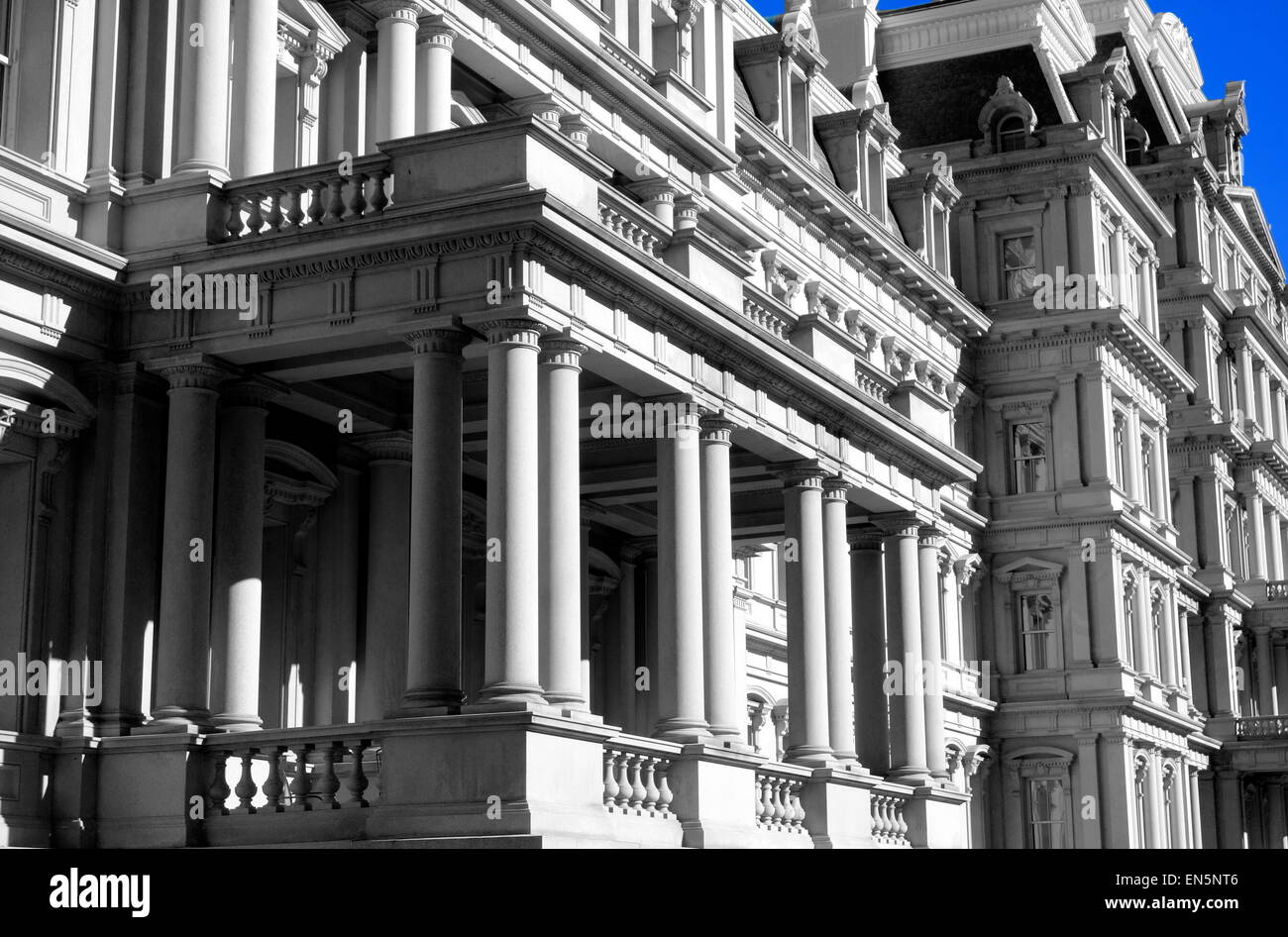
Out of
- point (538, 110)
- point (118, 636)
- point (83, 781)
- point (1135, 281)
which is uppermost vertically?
point (1135, 281)

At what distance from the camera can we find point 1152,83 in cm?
5881

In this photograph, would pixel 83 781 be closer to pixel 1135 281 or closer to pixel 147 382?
pixel 147 382

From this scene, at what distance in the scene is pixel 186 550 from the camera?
18.1 metres

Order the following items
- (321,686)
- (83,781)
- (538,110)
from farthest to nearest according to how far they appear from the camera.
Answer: (538,110), (321,686), (83,781)

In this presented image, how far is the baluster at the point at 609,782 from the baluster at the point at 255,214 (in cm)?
612

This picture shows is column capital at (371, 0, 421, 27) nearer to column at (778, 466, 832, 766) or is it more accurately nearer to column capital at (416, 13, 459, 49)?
column capital at (416, 13, 459, 49)

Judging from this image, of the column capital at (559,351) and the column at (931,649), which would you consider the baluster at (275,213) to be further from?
the column at (931,649)

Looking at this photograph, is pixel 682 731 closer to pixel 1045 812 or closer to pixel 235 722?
pixel 235 722

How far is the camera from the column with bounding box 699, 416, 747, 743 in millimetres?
20750

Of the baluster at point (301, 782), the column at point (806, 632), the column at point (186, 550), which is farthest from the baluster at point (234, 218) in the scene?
the column at point (806, 632)

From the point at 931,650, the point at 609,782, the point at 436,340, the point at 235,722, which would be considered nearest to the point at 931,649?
the point at 931,650

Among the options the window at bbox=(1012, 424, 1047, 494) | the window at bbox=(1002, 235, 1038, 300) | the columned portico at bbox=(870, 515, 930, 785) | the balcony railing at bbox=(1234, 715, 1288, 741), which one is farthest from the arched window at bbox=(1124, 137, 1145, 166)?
the columned portico at bbox=(870, 515, 930, 785)
